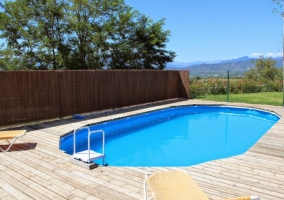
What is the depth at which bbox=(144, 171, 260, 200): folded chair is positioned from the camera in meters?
2.61

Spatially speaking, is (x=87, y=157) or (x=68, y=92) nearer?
(x=87, y=157)

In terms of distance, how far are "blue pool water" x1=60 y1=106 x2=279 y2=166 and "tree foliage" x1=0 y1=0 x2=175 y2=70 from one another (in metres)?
7.96

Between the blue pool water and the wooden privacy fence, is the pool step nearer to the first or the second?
the blue pool water

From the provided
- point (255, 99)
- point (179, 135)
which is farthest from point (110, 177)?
point (255, 99)

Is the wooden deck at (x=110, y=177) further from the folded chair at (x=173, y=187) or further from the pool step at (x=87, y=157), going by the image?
the folded chair at (x=173, y=187)

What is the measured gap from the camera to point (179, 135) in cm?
877

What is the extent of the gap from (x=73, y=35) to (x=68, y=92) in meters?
9.18

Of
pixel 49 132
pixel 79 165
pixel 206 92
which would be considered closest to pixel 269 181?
pixel 79 165

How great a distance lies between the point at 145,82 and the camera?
1248 centimetres

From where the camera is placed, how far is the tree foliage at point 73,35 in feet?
53.1

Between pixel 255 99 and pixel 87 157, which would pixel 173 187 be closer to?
pixel 87 157

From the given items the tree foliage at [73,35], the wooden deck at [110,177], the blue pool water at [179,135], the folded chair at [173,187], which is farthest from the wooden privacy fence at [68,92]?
the folded chair at [173,187]

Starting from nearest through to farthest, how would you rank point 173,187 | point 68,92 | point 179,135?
point 173,187 < point 179,135 < point 68,92

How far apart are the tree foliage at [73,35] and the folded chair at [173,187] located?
48.8ft
